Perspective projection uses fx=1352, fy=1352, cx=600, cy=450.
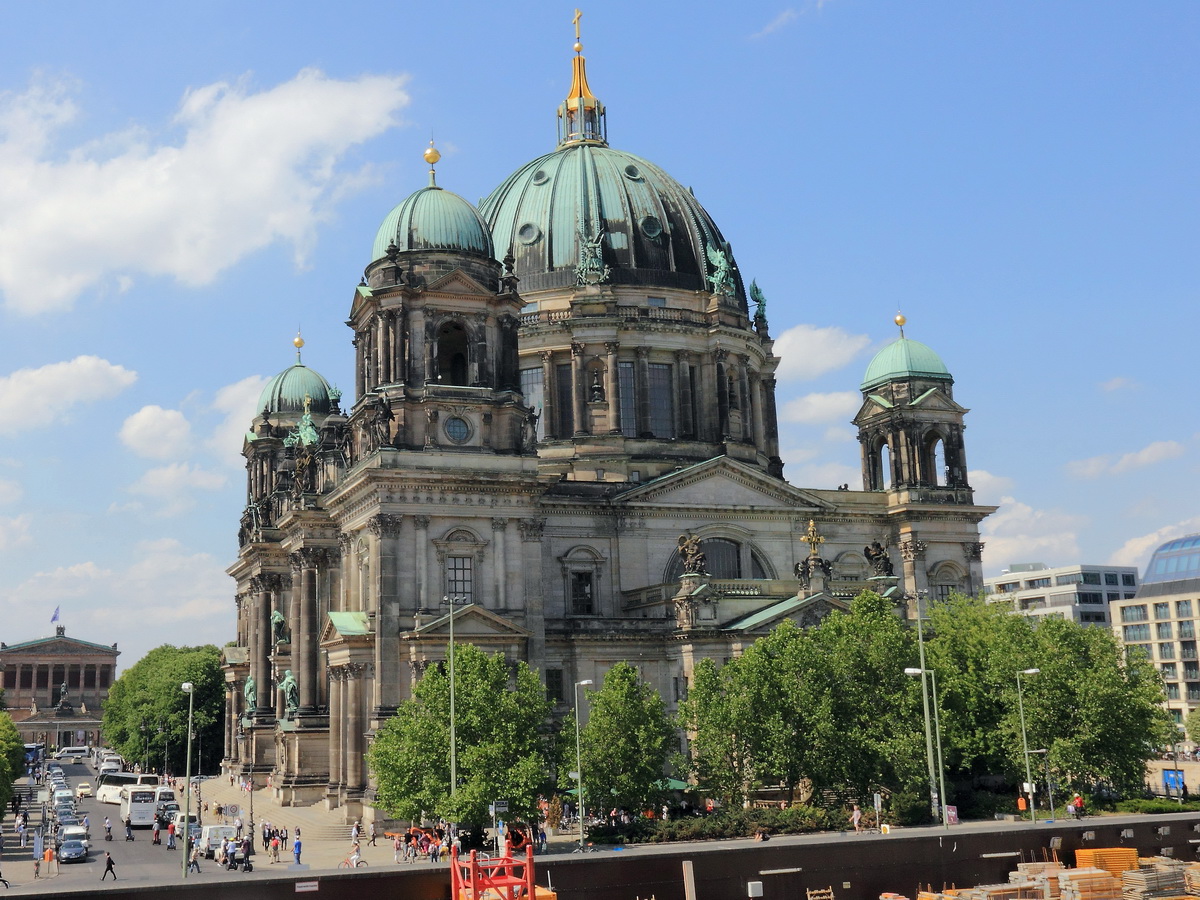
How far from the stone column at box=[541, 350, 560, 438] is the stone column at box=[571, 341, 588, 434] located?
1393 millimetres

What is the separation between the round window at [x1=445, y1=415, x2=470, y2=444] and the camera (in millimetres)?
74062

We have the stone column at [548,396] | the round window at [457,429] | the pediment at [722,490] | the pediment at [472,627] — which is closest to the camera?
the pediment at [472,627]

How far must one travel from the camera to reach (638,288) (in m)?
95.2

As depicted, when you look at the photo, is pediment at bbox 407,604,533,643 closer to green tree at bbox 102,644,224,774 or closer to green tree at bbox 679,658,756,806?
green tree at bbox 679,658,756,806

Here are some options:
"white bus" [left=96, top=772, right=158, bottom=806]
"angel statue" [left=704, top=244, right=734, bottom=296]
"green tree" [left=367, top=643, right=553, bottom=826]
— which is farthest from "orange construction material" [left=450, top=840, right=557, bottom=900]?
"white bus" [left=96, top=772, right=158, bottom=806]

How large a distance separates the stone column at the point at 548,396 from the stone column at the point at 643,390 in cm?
566

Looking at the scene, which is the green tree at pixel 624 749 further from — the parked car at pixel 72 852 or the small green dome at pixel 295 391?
the small green dome at pixel 295 391

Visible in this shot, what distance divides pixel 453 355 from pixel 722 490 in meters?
19.9

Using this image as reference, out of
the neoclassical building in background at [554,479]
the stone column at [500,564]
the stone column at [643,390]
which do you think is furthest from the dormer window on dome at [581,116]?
the stone column at [500,564]

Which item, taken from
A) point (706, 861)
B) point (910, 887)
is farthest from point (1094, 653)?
point (706, 861)

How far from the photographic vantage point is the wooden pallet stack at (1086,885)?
147ft

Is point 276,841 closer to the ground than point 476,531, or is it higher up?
closer to the ground

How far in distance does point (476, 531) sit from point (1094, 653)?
34.0 m

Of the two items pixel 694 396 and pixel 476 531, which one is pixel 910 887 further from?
pixel 694 396
